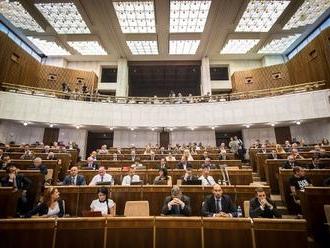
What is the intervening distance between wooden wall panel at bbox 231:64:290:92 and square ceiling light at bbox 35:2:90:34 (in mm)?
9739

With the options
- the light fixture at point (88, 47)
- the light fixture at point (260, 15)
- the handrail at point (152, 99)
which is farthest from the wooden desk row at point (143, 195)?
the light fixture at point (88, 47)

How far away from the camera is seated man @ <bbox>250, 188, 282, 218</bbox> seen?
3.22 metres

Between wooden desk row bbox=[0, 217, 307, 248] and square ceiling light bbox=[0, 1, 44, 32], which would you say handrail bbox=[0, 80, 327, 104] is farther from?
wooden desk row bbox=[0, 217, 307, 248]

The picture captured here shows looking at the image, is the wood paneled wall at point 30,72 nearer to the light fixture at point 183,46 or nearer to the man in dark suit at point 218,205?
the light fixture at point 183,46

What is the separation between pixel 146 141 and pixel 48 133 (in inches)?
215

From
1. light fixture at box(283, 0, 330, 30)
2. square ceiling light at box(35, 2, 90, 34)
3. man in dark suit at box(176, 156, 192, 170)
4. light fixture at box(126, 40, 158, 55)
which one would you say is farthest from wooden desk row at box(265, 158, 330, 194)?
square ceiling light at box(35, 2, 90, 34)

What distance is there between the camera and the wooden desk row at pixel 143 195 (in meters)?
4.14

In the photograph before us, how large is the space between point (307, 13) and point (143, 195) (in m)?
12.6

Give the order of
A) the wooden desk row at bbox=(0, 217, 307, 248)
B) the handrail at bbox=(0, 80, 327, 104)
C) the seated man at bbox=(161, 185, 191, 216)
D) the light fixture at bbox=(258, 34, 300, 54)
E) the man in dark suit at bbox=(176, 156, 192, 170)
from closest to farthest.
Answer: the wooden desk row at bbox=(0, 217, 307, 248), the seated man at bbox=(161, 185, 191, 216), the man in dark suit at bbox=(176, 156, 192, 170), the handrail at bbox=(0, 80, 327, 104), the light fixture at bbox=(258, 34, 300, 54)

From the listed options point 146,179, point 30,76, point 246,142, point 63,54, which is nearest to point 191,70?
point 246,142

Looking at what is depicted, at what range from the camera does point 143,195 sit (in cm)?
422

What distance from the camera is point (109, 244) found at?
99.3 inches

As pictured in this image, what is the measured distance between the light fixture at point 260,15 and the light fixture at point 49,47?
10994mm

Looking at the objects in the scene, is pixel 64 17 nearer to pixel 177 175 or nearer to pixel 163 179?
pixel 177 175
